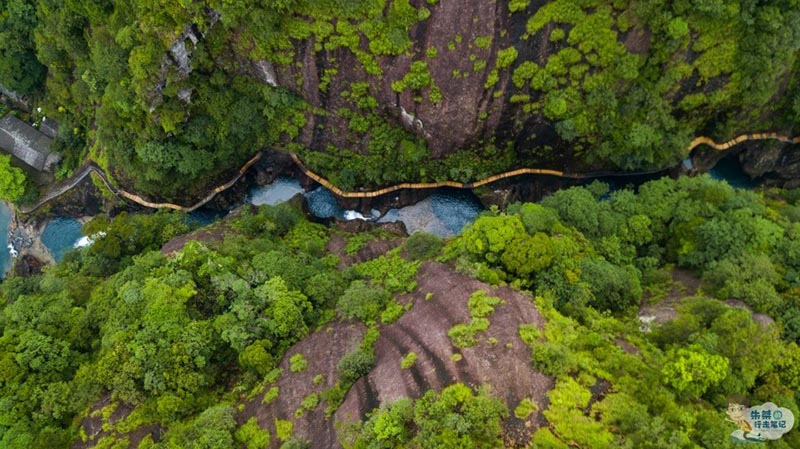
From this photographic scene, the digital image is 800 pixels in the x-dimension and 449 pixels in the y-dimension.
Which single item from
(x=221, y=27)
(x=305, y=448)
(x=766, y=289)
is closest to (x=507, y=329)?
(x=305, y=448)

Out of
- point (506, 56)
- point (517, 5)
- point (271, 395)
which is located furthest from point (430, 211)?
point (271, 395)

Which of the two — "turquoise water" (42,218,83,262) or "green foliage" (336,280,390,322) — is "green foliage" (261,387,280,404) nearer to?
"green foliage" (336,280,390,322)

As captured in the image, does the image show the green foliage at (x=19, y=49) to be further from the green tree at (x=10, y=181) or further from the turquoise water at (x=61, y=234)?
the turquoise water at (x=61, y=234)

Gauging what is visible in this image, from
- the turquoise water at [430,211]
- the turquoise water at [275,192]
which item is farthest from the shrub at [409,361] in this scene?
the turquoise water at [275,192]

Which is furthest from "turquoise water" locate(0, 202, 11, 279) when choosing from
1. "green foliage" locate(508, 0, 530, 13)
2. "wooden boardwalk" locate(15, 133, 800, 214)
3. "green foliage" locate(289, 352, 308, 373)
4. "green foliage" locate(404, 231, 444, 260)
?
"green foliage" locate(508, 0, 530, 13)

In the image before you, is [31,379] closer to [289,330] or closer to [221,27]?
[289,330]

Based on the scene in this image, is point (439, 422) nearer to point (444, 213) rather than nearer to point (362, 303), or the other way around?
point (362, 303)
